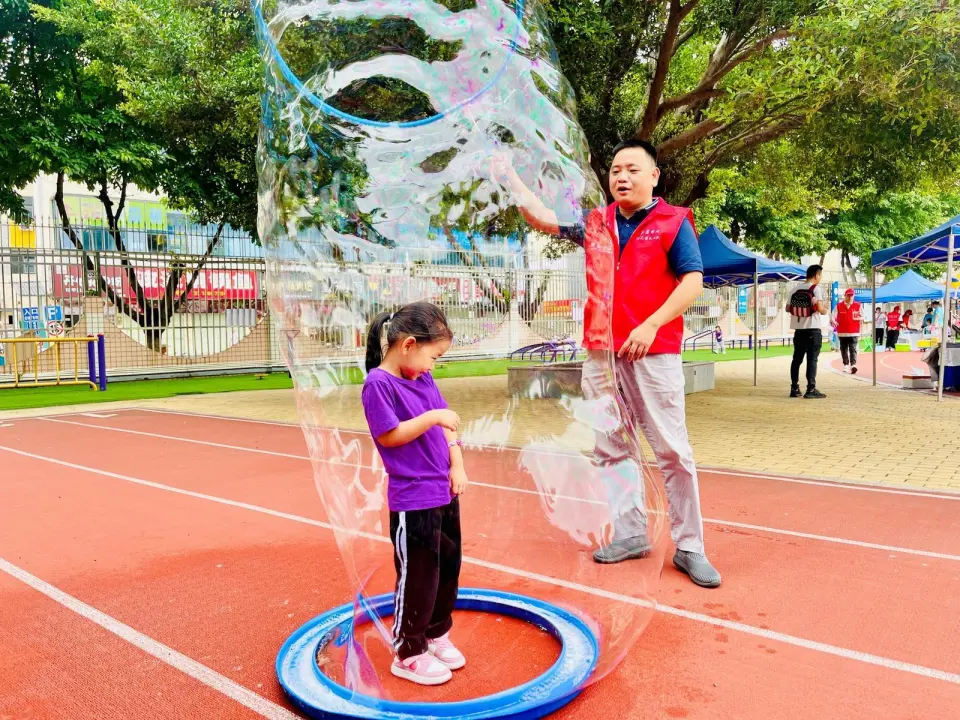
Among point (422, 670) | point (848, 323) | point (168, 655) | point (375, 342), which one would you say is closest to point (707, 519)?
point (422, 670)

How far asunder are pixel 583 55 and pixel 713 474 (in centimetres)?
524

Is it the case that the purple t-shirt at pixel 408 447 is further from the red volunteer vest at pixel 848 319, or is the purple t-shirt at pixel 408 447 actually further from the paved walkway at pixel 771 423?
the red volunteer vest at pixel 848 319

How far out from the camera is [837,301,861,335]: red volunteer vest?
15.5m

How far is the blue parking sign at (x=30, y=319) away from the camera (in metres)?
14.9

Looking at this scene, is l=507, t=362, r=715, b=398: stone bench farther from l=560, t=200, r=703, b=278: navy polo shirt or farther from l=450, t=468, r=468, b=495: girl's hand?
l=560, t=200, r=703, b=278: navy polo shirt

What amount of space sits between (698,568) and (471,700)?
173 centimetres

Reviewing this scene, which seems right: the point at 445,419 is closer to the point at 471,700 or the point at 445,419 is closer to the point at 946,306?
the point at 471,700

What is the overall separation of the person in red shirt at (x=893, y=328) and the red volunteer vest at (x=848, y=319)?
14.8m

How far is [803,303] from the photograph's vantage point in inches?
458

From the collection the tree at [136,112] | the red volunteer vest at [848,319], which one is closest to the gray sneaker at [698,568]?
the tree at [136,112]

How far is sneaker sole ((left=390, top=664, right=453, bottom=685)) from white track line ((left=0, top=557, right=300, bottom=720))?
38 centimetres

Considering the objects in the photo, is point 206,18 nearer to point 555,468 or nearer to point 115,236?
point 115,236

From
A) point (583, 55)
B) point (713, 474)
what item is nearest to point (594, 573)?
point (713, 474)

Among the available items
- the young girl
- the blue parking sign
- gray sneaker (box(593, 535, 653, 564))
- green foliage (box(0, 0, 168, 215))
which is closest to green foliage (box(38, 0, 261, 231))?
green foliage (box(0, 0, 168, 215))
